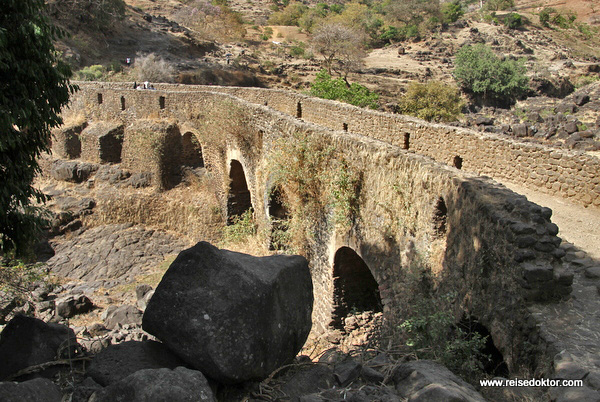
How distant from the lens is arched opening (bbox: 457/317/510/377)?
4.33 meters

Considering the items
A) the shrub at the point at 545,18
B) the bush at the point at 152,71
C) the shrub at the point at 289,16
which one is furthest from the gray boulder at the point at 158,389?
the shrub at the point at 545,18

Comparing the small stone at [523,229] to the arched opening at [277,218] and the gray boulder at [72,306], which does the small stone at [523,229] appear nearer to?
the arched opening at [277,218]

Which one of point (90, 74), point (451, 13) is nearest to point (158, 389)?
point (90, 74)

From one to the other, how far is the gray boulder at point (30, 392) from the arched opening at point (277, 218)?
258 inches

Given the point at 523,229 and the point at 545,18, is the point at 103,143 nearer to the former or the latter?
the point at 523,229

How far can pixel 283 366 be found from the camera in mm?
3863

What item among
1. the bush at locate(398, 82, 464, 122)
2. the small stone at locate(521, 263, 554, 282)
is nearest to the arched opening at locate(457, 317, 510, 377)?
the small stone at locate(521, 263, 554, 282)

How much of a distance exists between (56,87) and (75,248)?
36.6 feet

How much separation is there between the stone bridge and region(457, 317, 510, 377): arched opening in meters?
0.12

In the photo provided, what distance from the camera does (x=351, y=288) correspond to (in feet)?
28.0

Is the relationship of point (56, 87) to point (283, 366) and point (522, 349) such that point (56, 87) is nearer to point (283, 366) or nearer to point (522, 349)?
point (283, 366)

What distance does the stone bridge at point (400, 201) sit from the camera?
4145 millimetres

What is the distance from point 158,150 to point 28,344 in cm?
1301

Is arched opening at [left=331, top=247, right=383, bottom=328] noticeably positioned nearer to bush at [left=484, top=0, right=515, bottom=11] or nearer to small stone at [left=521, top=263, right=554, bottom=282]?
small stone at [left=521, top=263, right=554, bottom=282]
